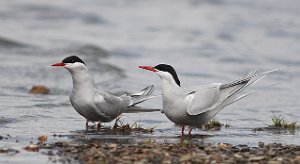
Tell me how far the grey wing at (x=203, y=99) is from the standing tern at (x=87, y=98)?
109cm

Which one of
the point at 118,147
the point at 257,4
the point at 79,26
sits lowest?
the point at 118,147

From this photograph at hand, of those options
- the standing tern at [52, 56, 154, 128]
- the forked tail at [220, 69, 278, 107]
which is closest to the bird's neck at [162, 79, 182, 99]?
the forked tail at [220, 69, 278, 107]

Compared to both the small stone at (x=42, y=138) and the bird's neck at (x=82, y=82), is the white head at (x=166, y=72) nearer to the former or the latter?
the bird's neck at (x=82, y=82)

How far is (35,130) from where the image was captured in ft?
28.3

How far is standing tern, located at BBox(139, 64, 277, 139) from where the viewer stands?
8.02 meters

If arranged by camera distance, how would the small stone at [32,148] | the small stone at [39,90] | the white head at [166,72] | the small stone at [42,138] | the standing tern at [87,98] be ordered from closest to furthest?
1. the small stone at [32,148]
2. the small stone at [42,138]
3. the white head at [166,72]
4. the standing tern at [87,98]
5. the small stone at [39,90]

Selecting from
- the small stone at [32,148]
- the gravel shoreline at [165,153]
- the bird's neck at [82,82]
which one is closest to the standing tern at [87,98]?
the bird's neck at [82,82]

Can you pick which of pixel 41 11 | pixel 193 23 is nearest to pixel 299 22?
pixel 193 23

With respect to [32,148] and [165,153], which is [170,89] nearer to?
[165,153]

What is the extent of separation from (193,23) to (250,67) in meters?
6.46

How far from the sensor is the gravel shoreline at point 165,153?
675cm

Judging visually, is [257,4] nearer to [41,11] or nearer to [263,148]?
[41,11]

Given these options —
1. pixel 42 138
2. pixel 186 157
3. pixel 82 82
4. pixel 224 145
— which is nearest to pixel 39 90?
pixel 82 82

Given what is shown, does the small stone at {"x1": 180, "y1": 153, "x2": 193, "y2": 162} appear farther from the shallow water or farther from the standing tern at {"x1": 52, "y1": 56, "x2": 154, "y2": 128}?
the standing tern at {"x1": 52, "y1": 56, "x2": 154, "y2": 128}
